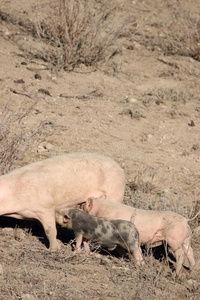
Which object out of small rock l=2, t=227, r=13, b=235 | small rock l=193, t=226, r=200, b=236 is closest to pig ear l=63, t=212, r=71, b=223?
small rock l=2, t=227, r=13, b=235

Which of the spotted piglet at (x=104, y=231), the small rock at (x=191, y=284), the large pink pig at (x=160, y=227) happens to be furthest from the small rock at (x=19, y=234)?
the small rock at (x=191, y=284)

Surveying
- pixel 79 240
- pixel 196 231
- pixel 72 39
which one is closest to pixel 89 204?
pixel 79 240

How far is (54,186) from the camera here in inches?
222

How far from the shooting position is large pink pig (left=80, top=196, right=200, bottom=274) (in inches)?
204

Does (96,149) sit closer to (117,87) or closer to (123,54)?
(117,87)

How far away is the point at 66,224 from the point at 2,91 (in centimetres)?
379

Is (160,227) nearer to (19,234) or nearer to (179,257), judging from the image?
(179,257)

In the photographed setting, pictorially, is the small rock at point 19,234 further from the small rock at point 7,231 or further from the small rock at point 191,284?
the small rock at point 191,284

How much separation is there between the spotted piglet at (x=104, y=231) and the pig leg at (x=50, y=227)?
18 cm

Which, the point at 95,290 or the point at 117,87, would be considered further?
the point at 117,87

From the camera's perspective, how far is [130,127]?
28.2 ft

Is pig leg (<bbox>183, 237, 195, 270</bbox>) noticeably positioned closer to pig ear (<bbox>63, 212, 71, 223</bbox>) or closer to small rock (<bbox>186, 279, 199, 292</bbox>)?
small rock (<bbox>186, 279, 199, 292</bbox>)

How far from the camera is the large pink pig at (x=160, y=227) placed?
5188 mm

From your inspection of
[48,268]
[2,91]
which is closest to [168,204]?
[48,268]
